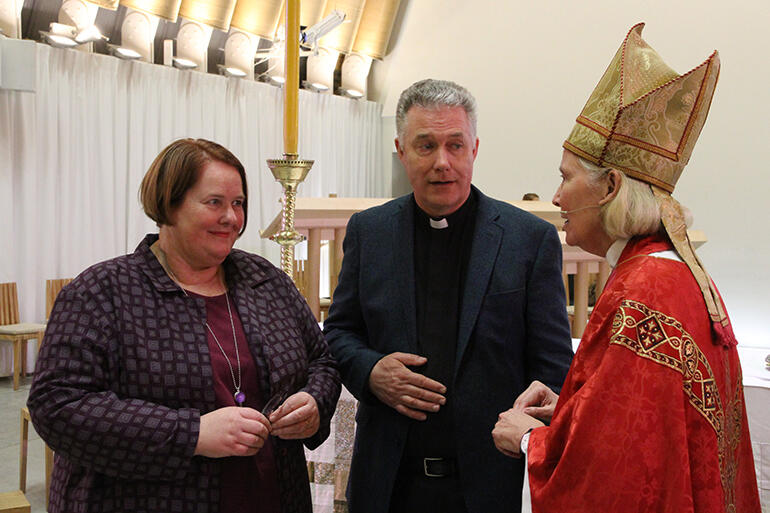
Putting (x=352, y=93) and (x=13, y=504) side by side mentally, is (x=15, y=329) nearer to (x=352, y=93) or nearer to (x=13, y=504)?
(x=13, y=504)

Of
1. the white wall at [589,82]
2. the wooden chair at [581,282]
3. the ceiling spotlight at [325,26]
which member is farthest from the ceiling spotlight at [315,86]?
the wooden chair at [581,282]

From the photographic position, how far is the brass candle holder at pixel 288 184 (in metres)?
2.22

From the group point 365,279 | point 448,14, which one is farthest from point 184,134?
point 365,279

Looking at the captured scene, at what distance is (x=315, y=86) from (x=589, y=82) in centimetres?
346

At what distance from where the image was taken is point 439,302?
6.29ft

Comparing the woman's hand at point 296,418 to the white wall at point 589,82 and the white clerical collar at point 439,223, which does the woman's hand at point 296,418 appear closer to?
the white clerical collar at point 439,223

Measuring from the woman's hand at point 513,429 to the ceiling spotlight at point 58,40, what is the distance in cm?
704

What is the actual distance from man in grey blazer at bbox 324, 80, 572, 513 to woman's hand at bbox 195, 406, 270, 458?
371mm

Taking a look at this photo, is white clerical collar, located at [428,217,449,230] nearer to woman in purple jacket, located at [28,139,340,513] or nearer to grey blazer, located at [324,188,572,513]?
grey blazer, located at [324,188,572,513]

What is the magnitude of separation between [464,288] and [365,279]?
0.86ft

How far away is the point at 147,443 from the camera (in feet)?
4.99

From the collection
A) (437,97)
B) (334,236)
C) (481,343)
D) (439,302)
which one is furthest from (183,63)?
(481,343)

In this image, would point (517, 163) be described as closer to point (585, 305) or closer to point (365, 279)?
point (585, 305)

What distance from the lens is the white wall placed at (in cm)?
776
